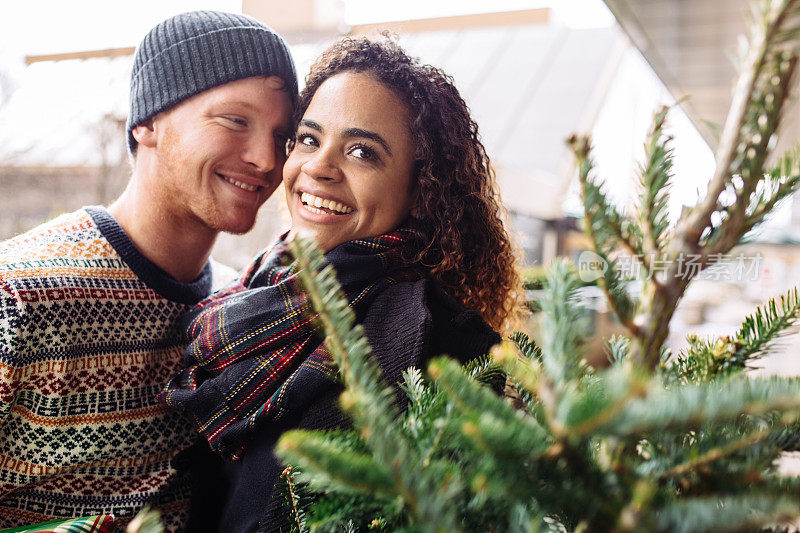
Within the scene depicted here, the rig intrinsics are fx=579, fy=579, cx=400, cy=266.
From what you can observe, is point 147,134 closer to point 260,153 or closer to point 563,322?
point 260,153

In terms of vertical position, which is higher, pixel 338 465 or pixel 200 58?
pixel 200 58

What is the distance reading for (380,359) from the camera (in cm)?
102

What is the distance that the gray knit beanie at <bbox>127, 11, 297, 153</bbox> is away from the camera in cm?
149

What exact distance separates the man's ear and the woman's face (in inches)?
19.0

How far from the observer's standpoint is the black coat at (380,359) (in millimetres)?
1025

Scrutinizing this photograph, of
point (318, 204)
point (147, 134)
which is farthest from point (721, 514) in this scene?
point (147, 134)

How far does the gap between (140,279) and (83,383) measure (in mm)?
275

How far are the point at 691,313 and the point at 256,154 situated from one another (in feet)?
30.0

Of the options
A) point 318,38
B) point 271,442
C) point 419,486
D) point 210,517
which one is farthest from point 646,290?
point 318,38

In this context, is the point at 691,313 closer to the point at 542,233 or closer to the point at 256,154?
the point at 542,233

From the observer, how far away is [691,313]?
29.8 ft

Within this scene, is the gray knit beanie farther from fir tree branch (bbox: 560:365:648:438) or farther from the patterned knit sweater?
fir tree branch (bbox: 560:365:648:438)

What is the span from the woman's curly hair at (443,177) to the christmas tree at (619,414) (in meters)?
0.89

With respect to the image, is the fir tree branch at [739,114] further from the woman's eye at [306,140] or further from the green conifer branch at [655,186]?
the woman's eye at [306,140]
